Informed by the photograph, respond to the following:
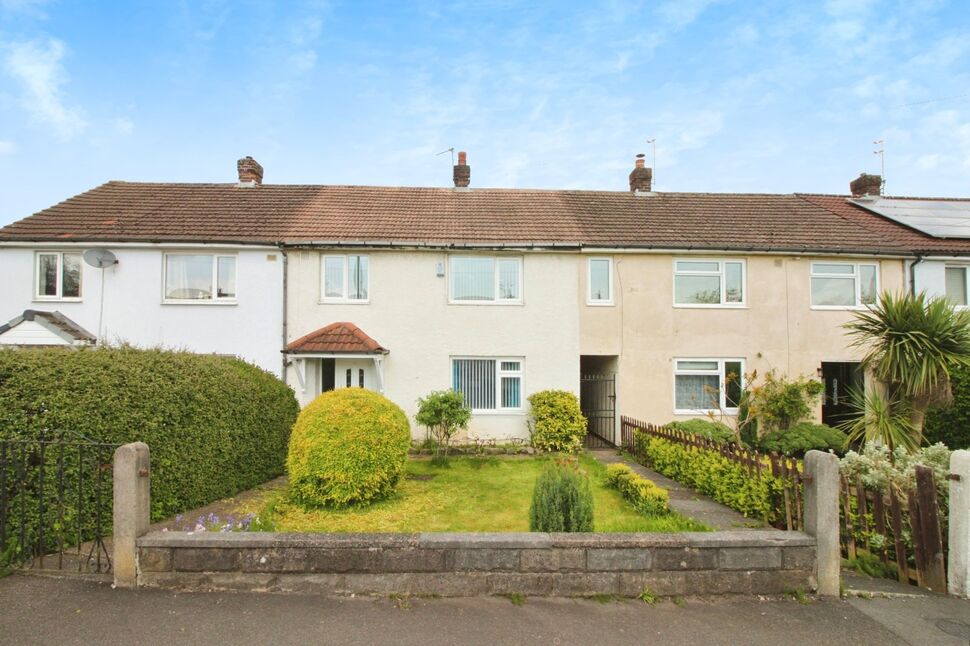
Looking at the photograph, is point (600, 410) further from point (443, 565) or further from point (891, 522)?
point (443, 565)

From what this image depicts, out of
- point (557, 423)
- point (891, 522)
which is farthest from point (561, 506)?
point (557, 423)

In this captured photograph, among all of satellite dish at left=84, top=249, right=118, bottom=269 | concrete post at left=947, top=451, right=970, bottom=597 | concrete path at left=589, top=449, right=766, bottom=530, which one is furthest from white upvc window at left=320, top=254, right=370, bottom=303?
concrete post at left=947, top=451, right=970, bottom=597

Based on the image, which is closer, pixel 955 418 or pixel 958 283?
pixel 955 418

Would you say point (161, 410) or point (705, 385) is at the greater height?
point (161, 410)

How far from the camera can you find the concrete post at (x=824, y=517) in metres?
4.27

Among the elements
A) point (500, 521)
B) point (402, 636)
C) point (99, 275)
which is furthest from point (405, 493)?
point (99, 275)

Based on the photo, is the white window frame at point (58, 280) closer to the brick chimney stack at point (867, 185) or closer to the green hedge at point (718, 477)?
the green hedge at point (718, 477)

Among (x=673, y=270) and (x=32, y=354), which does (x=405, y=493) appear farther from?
(x=673, y=270)

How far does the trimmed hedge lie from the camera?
6.68 meters

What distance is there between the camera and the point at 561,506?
15.3 ft

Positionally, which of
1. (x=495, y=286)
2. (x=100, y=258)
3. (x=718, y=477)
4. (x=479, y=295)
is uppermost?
(x=100, y=258)

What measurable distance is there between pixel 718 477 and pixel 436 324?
7182mm

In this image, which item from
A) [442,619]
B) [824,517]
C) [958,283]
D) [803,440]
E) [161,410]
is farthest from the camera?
[958,283]

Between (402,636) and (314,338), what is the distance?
895 centimetres
